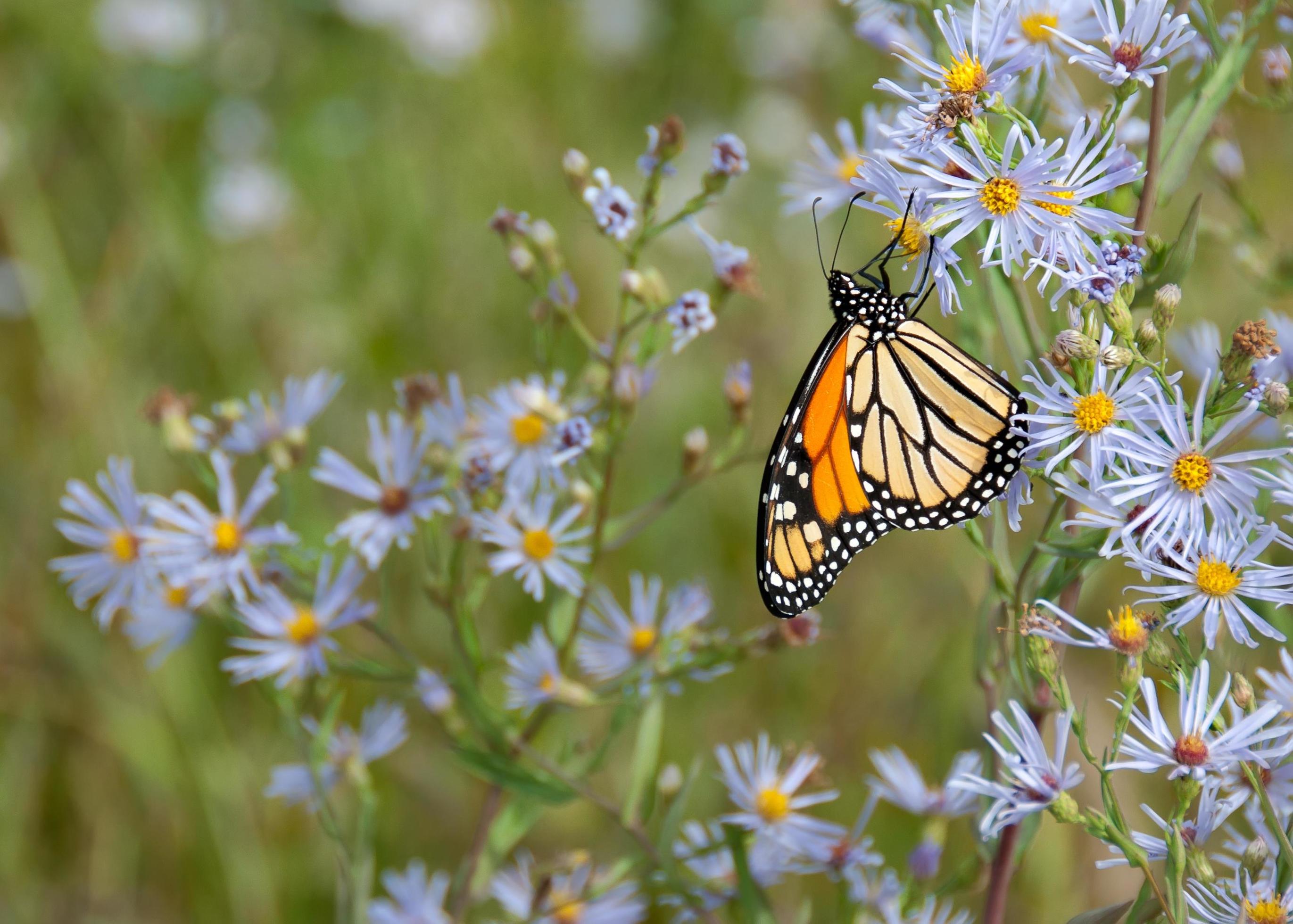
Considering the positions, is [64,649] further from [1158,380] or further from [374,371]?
[1158,380]

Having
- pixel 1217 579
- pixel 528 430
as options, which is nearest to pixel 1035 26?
pixel 1217 579

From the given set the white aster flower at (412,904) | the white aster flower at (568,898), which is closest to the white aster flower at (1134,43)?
the white aster flower at (568,898)

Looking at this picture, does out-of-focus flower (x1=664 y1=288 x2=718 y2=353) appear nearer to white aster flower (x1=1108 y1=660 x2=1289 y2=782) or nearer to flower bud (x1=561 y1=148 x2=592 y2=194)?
flower bud (x1=561 y1=148 x2=592 y2=194)

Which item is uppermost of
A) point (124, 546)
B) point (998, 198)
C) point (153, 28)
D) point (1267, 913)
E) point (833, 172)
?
point (153, 28)

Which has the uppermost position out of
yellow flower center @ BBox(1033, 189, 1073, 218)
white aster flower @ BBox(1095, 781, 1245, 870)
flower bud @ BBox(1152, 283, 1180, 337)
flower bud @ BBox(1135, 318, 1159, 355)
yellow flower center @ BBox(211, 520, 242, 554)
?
yellow flower center @ BBox(211, 520, 242, 554)

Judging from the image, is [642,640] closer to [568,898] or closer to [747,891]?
[568,898]

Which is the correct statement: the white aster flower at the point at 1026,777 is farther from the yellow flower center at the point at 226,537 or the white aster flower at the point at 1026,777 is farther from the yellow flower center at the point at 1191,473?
the yellow flower center at the point at 226,537

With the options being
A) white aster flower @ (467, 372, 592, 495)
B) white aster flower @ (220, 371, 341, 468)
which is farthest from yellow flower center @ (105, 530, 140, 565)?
white aster flower @ (467, 372, 592, 495)
